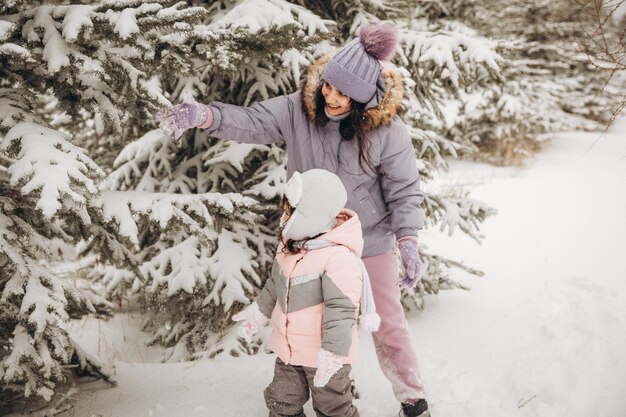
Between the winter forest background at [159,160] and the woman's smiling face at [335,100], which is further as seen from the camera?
the woman's smiling face at [335,100]

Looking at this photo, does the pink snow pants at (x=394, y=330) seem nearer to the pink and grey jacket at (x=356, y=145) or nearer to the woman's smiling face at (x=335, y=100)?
the pink and grey jacket at (x=356, y=145)

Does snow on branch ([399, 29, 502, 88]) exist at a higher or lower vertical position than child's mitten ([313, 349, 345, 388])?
Result: higher

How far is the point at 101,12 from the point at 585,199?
8.43 meters

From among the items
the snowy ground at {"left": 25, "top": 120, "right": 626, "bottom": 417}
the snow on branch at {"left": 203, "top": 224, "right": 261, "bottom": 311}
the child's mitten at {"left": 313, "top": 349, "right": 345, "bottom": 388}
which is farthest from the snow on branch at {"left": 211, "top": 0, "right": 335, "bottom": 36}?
the snowy ground at {"left": 25, "top": 120, "right": 626, "bottom": 417}

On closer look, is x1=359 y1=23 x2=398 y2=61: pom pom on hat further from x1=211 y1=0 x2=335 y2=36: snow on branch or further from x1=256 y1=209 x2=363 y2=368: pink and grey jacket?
x1=256 y1=209 x2=363 y2=368: pink and grey jacket

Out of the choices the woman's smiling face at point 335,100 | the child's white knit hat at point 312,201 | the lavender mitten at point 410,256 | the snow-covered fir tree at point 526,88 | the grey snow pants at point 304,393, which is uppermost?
the woman's smiling face at point 335,100

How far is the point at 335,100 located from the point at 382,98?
29 centimetres

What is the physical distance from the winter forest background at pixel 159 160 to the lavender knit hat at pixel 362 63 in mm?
235

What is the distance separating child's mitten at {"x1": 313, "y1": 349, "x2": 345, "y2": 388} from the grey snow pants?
0.22 metres

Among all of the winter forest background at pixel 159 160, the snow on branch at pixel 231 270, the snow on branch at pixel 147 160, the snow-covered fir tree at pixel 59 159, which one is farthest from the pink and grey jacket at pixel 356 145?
the snow on branch at pixel 147 160

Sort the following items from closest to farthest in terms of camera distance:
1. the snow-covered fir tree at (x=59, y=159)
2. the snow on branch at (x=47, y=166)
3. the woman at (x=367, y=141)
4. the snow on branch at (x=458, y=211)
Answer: the snow on branch at (x=47, y=166), the snow-covered fir tree at (x=59, y=159), the woman at (x=367, y=141), the snow on branch at (x=458, y=211)

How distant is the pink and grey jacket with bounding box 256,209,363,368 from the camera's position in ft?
7.45

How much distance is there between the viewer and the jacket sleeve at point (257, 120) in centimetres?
265

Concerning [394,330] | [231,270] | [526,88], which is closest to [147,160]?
[231,270]
